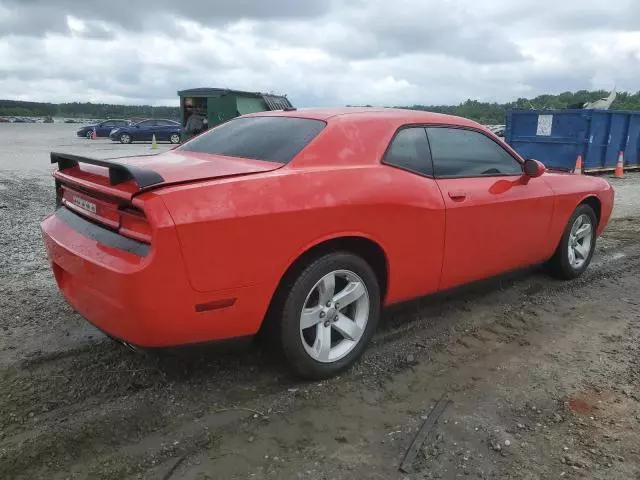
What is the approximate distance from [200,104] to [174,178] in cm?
1835

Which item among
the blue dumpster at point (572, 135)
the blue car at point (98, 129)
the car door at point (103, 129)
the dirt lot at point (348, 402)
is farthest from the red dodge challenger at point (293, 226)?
the car door at point (103, 129)

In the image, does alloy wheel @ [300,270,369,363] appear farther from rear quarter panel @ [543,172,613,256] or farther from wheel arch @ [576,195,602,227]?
wheel arch @ [576,195,602,227]

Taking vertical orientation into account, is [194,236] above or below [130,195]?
below

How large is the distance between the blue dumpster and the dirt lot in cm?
1019

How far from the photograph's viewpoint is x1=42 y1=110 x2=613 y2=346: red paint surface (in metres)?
2.54

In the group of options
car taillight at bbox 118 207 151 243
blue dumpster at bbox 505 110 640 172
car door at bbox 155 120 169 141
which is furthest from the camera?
car door at bbox 155 120 169 141

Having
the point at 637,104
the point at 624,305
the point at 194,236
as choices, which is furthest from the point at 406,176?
the point at 637,104

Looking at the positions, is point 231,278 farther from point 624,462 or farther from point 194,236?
point 624,462

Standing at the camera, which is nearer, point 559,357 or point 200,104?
point 559,357

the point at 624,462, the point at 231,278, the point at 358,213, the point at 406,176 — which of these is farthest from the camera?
the point at 406,176

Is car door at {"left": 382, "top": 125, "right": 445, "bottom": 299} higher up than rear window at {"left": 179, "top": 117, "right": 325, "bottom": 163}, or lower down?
lower down

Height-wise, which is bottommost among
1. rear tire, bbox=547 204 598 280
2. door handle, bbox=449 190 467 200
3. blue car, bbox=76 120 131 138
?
blue car, bbox=76 120 131 138

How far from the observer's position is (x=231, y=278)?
105 inches

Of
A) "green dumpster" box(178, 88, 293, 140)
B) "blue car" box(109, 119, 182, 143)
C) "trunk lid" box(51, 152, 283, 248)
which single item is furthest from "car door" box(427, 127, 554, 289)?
"blue car" box(109, 119, 182, 143)
